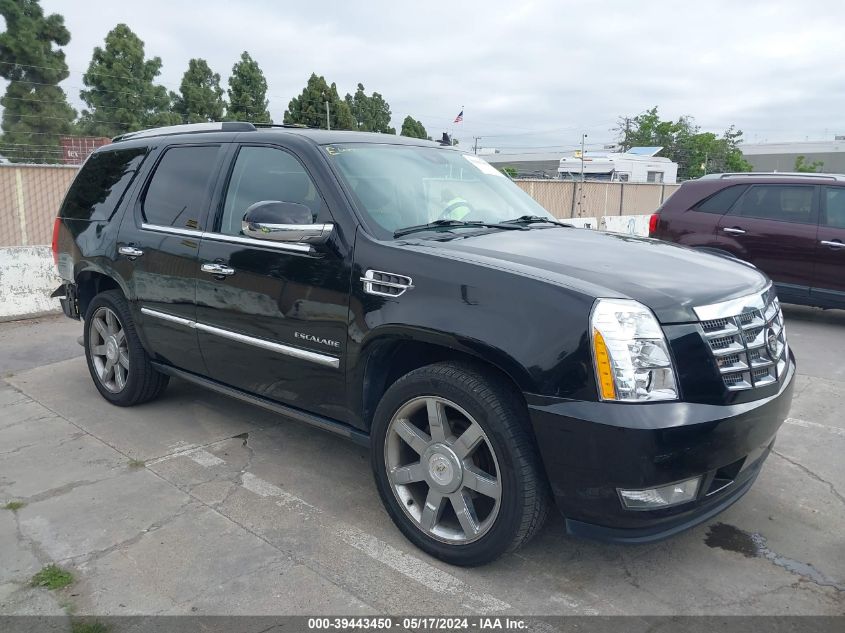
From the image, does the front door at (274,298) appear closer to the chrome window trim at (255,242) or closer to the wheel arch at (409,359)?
the chrome window trim at (255,242)

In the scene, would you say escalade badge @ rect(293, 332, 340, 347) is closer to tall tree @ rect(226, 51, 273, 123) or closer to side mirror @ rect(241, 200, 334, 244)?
side mirror @ rect(241, 200, 334, 244)

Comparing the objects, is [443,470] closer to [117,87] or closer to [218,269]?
[218,269]

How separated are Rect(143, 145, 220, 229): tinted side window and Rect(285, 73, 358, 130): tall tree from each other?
25.6 metres

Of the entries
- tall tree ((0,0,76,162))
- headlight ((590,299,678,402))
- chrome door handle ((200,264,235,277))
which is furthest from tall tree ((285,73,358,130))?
headlight ((590,299,678,402))

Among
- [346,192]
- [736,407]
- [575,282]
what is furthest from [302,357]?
[736,407]

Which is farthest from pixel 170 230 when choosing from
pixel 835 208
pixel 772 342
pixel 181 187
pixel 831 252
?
pixel 835 208

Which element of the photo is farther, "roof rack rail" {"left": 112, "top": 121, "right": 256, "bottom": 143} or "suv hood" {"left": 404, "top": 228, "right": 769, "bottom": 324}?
"roof rack rail" {"left": 112, "top": 121, "right": 256, "bottom": 143}

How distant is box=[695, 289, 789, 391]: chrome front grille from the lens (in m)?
2.74

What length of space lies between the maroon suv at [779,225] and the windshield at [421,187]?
16.1 ft

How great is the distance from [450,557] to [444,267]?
124 cm

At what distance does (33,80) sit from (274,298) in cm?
2511

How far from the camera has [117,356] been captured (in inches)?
198

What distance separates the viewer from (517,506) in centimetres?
276

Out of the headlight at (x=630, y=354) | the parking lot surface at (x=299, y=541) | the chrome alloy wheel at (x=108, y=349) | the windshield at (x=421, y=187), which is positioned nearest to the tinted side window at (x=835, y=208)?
the parking lot surface at (x=299, y=541)
